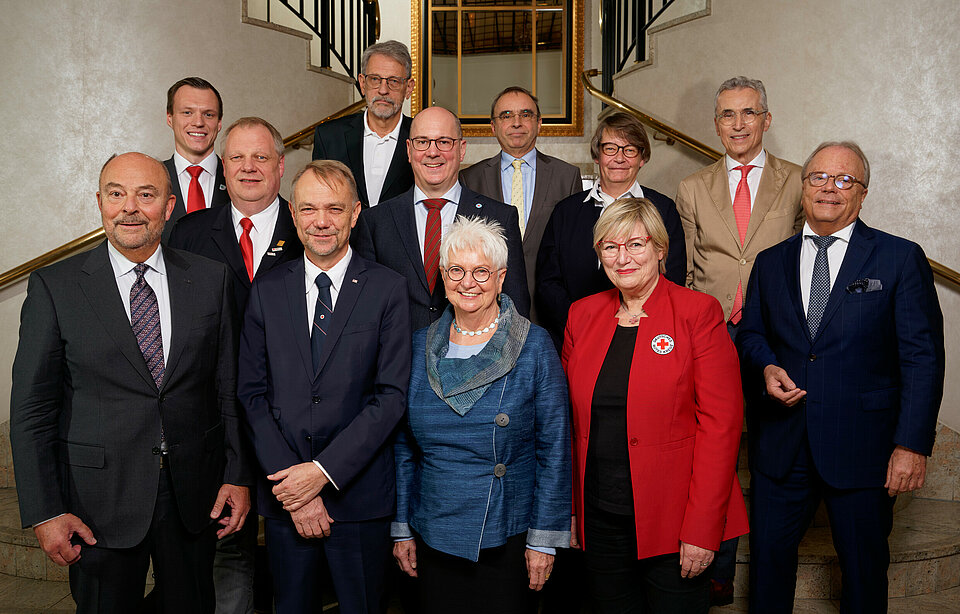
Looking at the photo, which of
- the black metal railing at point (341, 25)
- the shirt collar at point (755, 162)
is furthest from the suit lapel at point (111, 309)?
the black metal railing at point (341, 25)

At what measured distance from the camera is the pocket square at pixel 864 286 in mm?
2393

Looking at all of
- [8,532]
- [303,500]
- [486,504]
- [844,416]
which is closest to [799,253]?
[844,416]

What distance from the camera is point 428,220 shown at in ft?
8.91

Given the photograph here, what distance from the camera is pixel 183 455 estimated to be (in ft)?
6.99

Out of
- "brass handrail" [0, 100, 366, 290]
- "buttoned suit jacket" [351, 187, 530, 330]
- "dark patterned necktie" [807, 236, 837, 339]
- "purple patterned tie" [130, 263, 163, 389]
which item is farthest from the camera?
"brass handrail" [0, 100, 366, 290]

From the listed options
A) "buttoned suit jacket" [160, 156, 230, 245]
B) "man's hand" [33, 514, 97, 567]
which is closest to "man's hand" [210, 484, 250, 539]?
"man's hand" [33, 514, 97, 567]

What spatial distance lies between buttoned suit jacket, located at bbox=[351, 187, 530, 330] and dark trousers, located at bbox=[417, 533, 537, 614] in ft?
2.71

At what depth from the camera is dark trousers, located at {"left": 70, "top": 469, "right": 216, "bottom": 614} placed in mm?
2059

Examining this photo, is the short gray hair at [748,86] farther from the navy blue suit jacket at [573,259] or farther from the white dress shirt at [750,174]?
the navy blue suit jacket at [573,259]

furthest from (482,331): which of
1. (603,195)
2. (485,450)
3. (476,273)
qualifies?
(603,195)

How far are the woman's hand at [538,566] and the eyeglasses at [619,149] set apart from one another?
1567 mm

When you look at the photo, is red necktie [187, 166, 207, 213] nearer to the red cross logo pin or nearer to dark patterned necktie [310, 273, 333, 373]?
dark patterned necktie [310, 273, 333, 373]

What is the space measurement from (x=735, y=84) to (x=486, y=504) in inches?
84.8

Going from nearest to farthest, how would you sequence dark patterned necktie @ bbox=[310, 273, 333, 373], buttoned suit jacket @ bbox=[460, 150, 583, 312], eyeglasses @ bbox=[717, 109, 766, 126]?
dark patterned necktie @ bbox=[310, 273, 333, 373], eyeglasses @ bbox=[717, 109, 766, 126], buttoned suit jacket @ bbox=[460, 150, 583, 312]
